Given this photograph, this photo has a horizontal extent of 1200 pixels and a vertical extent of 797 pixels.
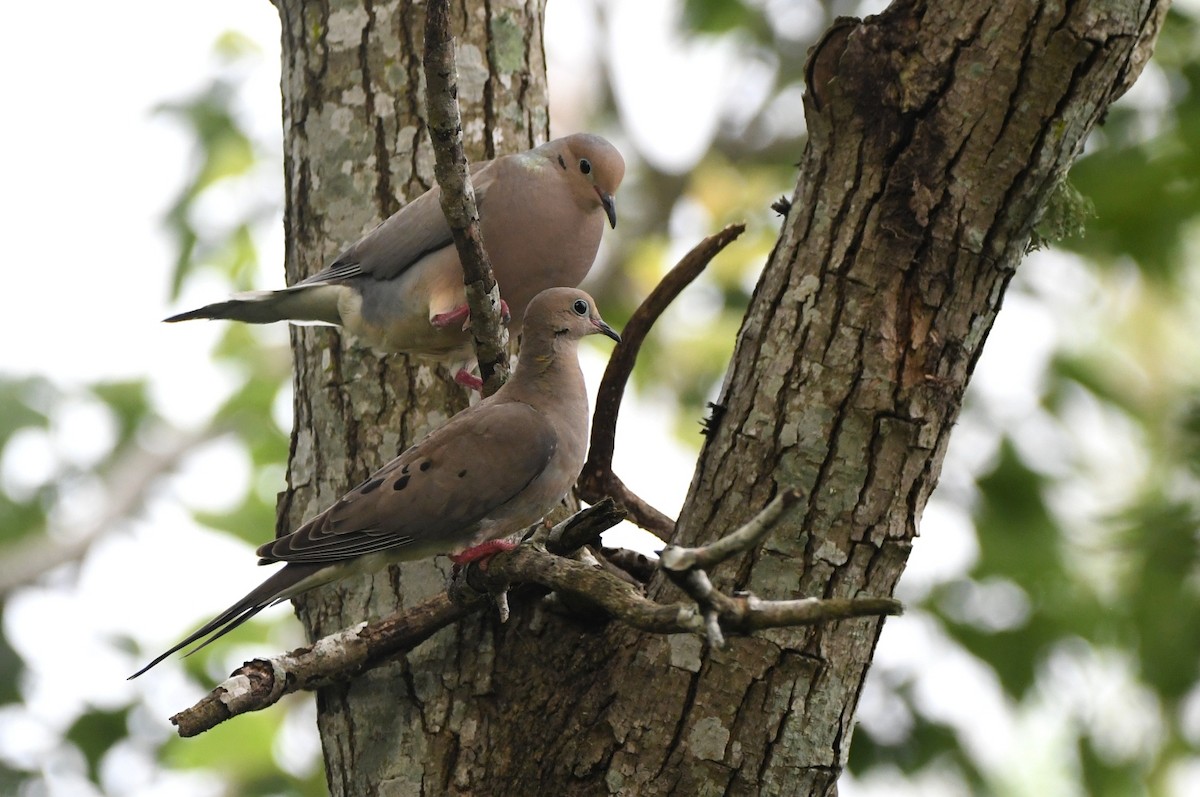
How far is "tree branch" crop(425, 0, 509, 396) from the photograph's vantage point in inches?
88.4

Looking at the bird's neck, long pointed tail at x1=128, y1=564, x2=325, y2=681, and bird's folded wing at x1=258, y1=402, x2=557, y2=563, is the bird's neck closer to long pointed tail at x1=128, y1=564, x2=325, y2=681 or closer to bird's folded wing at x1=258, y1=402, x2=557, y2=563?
bird's folded wing at x1=258, y1=402, x2=557, y2=563

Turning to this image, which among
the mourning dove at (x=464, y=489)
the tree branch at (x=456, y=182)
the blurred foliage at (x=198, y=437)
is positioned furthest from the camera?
the blurred foliage at (x=198, y=437)

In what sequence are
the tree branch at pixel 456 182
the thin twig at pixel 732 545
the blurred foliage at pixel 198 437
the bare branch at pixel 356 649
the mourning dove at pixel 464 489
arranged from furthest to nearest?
the blurred foliage at pixel 198 437 → the mourning dove at pixel 464 489 → the bare branch at pixel 356 649 → the tree branch at pixel 456 182 → the thin twig at pixel 732 545

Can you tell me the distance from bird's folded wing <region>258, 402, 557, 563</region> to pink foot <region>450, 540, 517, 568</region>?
0.09 metres

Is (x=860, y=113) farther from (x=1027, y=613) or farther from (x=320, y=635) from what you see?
(x=1027, y=613)

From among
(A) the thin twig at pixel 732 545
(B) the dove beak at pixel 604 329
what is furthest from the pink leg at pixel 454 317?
(A) the thin twig at pixel 732 545

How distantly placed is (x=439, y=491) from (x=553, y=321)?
0.64 m

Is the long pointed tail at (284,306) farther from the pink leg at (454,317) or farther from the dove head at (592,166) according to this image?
A: the dove head at (592,166)

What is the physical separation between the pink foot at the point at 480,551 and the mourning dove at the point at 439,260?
65 centimetres

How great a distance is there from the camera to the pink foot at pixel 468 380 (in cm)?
334

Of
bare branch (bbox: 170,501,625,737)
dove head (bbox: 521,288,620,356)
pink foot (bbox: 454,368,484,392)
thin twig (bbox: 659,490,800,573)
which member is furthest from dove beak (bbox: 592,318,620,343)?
thin twig (bbox: 659,490,800,573)

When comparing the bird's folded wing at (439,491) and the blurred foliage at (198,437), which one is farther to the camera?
the blurred foliage at (198,437)

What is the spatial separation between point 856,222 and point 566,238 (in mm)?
1210

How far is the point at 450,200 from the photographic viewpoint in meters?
2.50
